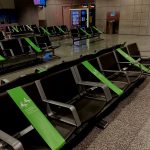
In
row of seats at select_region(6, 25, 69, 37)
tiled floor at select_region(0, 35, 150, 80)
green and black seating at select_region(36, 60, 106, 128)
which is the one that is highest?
row of seats at select_region(6, 25, 69, 37)

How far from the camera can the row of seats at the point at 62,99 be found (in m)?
1.64

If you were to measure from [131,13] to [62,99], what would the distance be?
12.3 meters

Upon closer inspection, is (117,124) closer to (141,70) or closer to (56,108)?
(56,108)

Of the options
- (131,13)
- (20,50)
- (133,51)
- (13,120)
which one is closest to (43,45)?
(20,50)

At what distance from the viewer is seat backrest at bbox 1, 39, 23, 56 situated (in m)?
5.02

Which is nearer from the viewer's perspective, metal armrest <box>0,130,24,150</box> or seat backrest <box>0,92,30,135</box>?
metal armrest <box>0,130,24,150</box>

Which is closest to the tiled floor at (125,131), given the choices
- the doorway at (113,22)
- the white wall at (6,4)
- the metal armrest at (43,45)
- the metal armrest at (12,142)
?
the metal armrest at (12,142)

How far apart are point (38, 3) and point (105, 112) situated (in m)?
14.2

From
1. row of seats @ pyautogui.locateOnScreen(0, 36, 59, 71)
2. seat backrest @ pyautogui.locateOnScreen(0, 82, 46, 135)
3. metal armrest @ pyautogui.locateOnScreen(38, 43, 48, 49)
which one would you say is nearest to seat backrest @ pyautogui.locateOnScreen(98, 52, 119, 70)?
seat backrest @ pyautogui.locateOnScreen(0, 82, 46, 135)

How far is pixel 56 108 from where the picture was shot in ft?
6.88

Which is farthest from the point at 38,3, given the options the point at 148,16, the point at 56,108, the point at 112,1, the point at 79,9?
the point at 56,108

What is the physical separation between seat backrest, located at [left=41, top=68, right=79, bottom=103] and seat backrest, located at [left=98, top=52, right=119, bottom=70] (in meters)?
0.85

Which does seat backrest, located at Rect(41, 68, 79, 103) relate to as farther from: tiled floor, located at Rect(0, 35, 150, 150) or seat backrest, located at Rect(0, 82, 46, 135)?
tiled floor, located at Rect(0, 35, 150, 150)

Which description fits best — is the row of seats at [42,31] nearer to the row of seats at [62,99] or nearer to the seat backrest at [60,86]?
the row of seats at [62,99]
